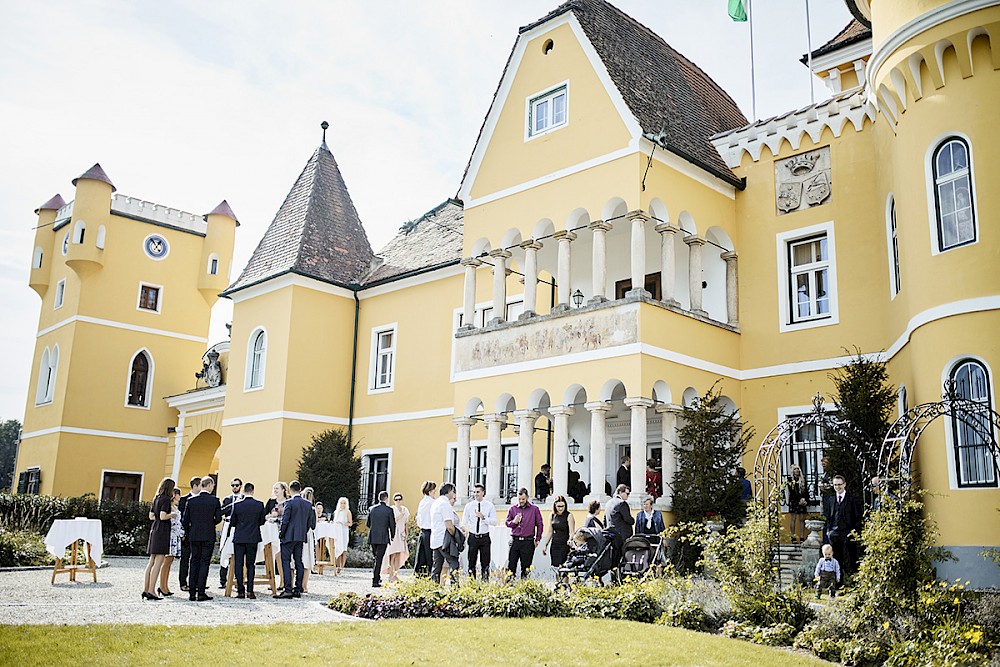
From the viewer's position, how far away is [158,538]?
43.5ft

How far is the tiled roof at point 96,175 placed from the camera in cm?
3550

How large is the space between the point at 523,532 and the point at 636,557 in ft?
6.41

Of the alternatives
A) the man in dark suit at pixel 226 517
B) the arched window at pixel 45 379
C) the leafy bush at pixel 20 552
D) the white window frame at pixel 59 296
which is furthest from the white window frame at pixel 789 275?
the white window frame at pixel 59 296

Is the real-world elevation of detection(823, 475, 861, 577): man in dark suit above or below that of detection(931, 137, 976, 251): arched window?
below

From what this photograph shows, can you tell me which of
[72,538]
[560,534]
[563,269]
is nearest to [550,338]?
[563,269]

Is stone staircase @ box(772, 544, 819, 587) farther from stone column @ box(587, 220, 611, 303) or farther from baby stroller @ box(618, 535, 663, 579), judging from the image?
stone column @ box(587, 220, 611, 303)

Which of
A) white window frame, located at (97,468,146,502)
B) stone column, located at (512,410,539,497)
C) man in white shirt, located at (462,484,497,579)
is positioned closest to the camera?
man in white shirt, located at (462,484,497,579)

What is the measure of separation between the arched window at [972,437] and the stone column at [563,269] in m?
7.50

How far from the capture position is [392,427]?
26.0 m

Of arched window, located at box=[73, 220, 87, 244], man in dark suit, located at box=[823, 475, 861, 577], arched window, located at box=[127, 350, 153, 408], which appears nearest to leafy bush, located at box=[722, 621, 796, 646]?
man in dark suit, located at box=[823, 475, 861, 577]

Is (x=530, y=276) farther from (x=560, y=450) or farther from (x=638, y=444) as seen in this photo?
(x=638, y=444)

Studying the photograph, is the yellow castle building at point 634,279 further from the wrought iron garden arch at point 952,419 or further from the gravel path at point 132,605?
the gravel path at point 132,605

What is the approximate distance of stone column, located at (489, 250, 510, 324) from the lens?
814 inches

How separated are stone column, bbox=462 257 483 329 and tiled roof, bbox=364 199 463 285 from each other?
3.58 metres
